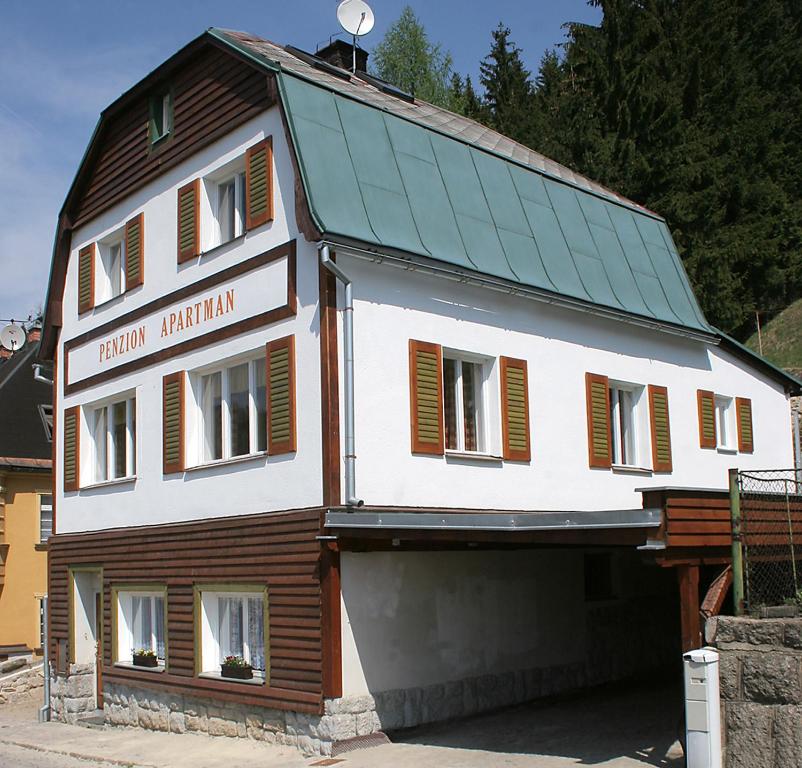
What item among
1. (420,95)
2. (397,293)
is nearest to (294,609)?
(397,293)

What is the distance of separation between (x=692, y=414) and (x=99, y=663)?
1123cm

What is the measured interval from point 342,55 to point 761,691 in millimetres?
14289

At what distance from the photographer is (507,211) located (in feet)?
52.1

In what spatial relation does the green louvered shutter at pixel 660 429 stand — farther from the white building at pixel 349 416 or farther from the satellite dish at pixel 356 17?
the satellite dish at pixel 356 17

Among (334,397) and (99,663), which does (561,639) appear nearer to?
(334,397)

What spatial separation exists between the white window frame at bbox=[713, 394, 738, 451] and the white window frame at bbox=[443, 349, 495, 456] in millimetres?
6946

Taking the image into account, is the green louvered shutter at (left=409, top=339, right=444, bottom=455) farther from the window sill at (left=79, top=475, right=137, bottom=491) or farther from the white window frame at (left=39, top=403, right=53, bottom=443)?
the white window frame at (left=39, top=403, right=53, bottom=443)

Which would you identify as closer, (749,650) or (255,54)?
(749,650)

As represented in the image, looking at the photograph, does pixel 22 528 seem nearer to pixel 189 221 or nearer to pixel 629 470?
pixel 189 221

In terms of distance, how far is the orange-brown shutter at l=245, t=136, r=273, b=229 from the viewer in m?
14.0

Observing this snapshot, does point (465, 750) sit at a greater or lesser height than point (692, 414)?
lesser

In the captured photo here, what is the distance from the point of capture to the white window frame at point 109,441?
56.0 feet

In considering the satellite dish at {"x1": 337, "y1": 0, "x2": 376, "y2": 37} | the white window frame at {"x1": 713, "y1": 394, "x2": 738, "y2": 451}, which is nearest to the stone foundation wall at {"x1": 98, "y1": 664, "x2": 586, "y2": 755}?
the white window frame at {"x1": 713, "y1": 394, "x2": 738, "y2": 451}

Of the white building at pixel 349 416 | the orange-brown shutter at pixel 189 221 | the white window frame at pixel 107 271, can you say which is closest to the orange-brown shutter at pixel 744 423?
the white building at pixel 349 416
